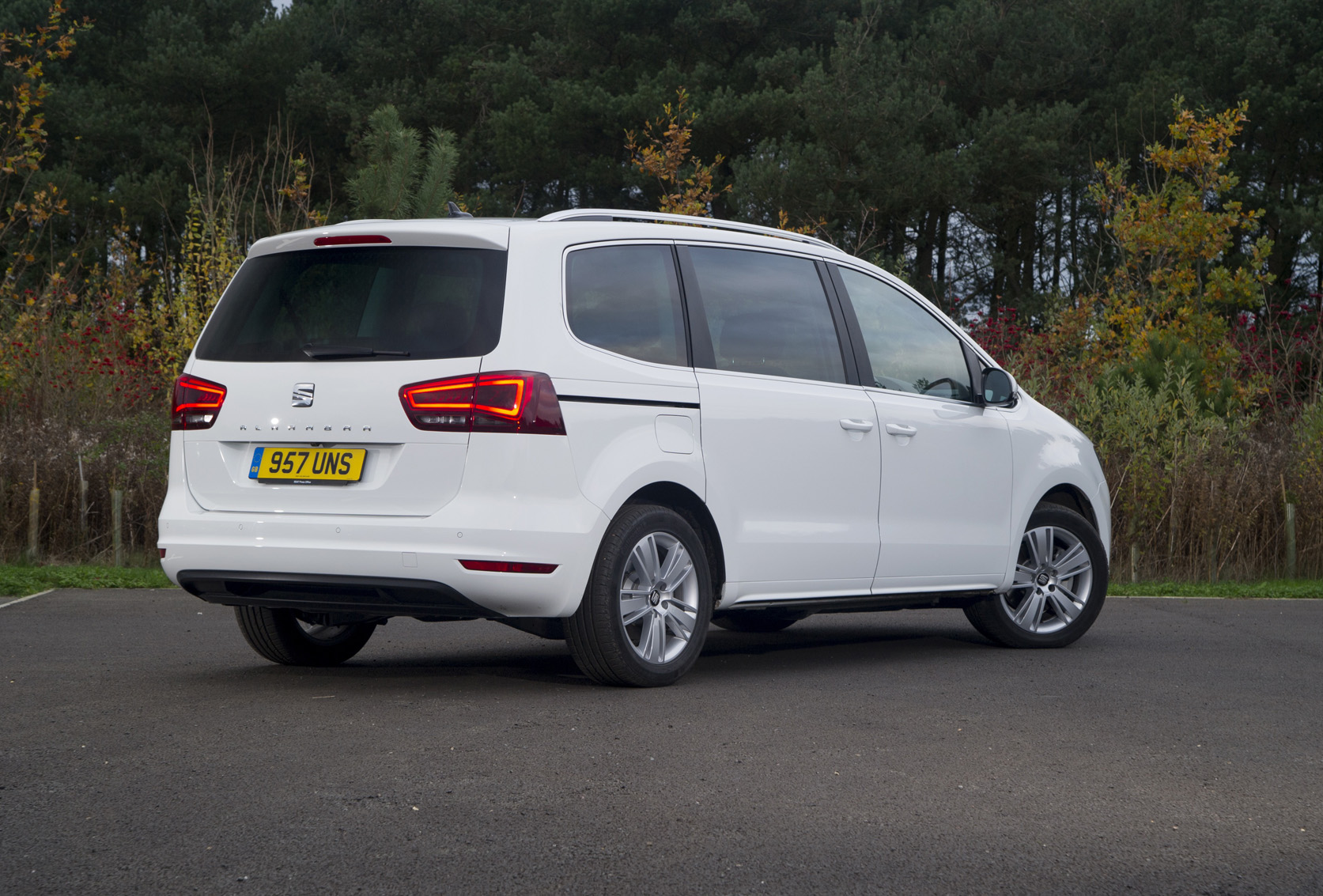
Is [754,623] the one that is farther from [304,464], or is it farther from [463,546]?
[304,464]

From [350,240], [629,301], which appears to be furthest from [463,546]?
[350,240]

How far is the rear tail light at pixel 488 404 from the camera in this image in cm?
586

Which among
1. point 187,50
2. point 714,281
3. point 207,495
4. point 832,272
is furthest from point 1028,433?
point 187,50

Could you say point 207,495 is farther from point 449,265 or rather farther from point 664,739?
point 664,739

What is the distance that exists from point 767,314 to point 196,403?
2.61 metres

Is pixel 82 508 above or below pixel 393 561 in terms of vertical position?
below

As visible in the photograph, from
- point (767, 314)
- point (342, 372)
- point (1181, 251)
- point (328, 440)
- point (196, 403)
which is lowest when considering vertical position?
point (328, 440)

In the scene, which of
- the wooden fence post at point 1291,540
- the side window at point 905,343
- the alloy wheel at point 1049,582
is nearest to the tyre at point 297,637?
the side window at point 905,343

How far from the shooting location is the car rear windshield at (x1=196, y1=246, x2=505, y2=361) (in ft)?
19.8

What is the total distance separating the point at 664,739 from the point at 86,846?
2.09 metres

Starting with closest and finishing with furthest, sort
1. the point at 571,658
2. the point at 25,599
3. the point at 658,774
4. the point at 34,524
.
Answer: the point at 658,774, the point at 571,658, the point at 25,599, the point at 34,524

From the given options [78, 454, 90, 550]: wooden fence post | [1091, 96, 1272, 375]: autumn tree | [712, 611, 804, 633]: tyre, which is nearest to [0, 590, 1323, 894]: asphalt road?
[712, 611, 804, 633]: tyre

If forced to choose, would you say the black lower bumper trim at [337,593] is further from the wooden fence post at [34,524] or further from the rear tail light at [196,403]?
the wooden fence post at [34,524]

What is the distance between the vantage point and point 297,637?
7152 millimetres
